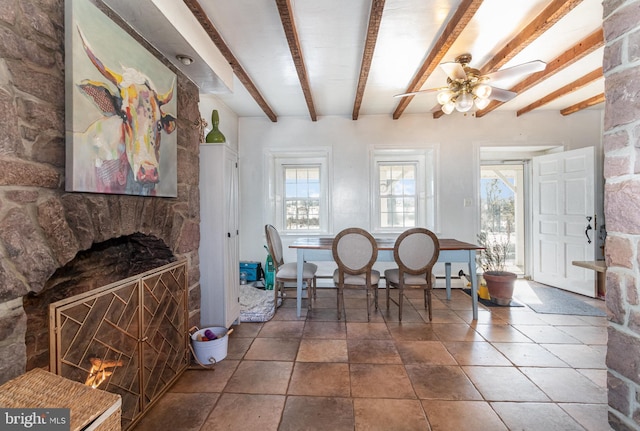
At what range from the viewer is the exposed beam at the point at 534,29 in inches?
73.8

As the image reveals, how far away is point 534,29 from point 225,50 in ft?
7.90

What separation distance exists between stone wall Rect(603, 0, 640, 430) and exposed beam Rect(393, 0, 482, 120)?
730mm

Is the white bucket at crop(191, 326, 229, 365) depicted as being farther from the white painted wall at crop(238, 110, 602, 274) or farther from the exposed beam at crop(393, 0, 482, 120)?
the exposed beam at crop(393, 0, 482, 120)

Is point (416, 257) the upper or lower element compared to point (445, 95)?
lower

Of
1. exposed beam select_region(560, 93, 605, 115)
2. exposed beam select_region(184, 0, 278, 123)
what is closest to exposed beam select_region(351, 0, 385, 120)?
exposed beam select_region(184, 0, 278, 123)

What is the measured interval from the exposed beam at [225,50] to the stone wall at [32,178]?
861 millimetres

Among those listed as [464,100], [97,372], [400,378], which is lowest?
[400,378]

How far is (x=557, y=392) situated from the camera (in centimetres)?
177

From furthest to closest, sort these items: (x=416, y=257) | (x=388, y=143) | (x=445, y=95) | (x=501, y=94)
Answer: (x=388, y=143)
(x=416, y=257)
(x=501, y=94)
(x=445, y=95)

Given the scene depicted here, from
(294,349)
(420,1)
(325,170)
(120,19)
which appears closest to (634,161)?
(420,1)

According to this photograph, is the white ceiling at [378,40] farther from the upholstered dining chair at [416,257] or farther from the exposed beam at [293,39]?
the upholstered dining chair at [416,257]

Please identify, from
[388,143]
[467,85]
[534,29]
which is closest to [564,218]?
[388,143]

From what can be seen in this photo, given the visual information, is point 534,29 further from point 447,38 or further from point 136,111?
point 136,111

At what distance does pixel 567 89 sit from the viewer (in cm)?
330
